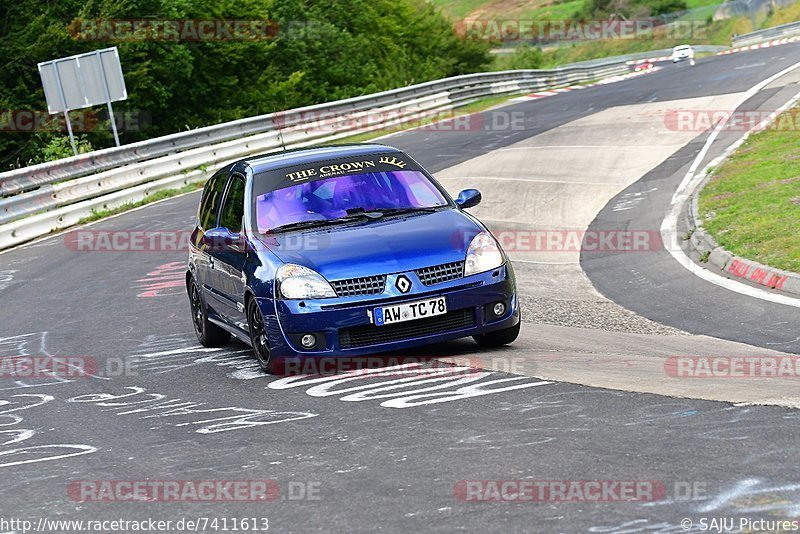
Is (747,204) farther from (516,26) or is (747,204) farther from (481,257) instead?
(516,26)

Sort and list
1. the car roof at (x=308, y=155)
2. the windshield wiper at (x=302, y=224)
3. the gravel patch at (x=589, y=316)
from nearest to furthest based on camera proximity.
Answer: the windshield wiper at (x=302, y=224), the car roof at (x=308, y=155), the gravel patch at (x=589, y=316)

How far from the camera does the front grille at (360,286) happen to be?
28.8 feet

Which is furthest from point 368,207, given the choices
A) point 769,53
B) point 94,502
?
point 769,53

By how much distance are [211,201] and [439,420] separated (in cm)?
500

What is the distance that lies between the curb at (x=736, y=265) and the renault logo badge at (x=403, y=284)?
4746 millimetres

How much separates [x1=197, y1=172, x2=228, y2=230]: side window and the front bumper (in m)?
2.28

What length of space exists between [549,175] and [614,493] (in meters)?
18.4

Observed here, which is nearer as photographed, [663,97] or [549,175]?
[549,175]

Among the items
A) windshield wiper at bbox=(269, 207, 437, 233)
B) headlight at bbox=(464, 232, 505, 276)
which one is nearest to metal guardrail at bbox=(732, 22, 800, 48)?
windshield wiper at bbox=(269, 207, 437, 233)

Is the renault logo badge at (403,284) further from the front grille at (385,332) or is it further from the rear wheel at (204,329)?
the rear wheel at (204,329)

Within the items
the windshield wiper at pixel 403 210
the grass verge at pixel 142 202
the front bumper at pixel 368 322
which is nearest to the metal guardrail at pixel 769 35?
the grass verge at pixel 142 202

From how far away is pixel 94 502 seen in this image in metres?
6.03

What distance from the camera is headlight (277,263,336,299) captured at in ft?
28.8

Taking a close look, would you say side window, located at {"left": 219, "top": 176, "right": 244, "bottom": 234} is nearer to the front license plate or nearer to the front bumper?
the front bumper
